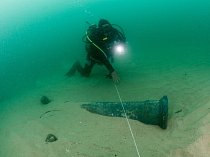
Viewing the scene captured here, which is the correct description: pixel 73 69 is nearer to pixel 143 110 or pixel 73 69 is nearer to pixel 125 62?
pixel 125 62

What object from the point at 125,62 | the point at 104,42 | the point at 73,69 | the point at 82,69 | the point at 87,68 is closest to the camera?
the point at 104,42

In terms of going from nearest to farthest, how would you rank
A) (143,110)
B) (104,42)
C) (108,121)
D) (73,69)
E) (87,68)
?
(143,110) → (108,121) → (104,42) → (87,68) → (73,69)

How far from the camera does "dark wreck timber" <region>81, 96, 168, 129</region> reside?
20.1 feet

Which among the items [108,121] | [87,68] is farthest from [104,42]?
[108,121]

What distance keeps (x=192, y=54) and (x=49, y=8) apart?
1371 cm

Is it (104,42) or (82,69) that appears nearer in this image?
(104,42)

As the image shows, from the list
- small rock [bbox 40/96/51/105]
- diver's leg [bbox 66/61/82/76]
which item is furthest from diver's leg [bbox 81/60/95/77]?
small rock [bbox 40/96/51/105]

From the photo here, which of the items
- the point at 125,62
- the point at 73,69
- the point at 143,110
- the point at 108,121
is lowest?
the point at 73,69

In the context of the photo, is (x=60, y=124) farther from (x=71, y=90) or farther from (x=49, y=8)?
(x=49, y=8)

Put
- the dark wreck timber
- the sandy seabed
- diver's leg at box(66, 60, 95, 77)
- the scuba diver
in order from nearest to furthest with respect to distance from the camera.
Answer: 1. the sandy seabed
2. the dark wreck timber
3. the scuba diver
4. diver's leg at box(66, 60, 95, 77)

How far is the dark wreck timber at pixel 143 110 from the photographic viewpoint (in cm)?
612

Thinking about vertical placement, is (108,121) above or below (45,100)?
above

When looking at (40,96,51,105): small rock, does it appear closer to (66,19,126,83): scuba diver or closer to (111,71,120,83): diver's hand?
(66,19,126,83): scuba diver

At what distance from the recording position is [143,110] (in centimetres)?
632
